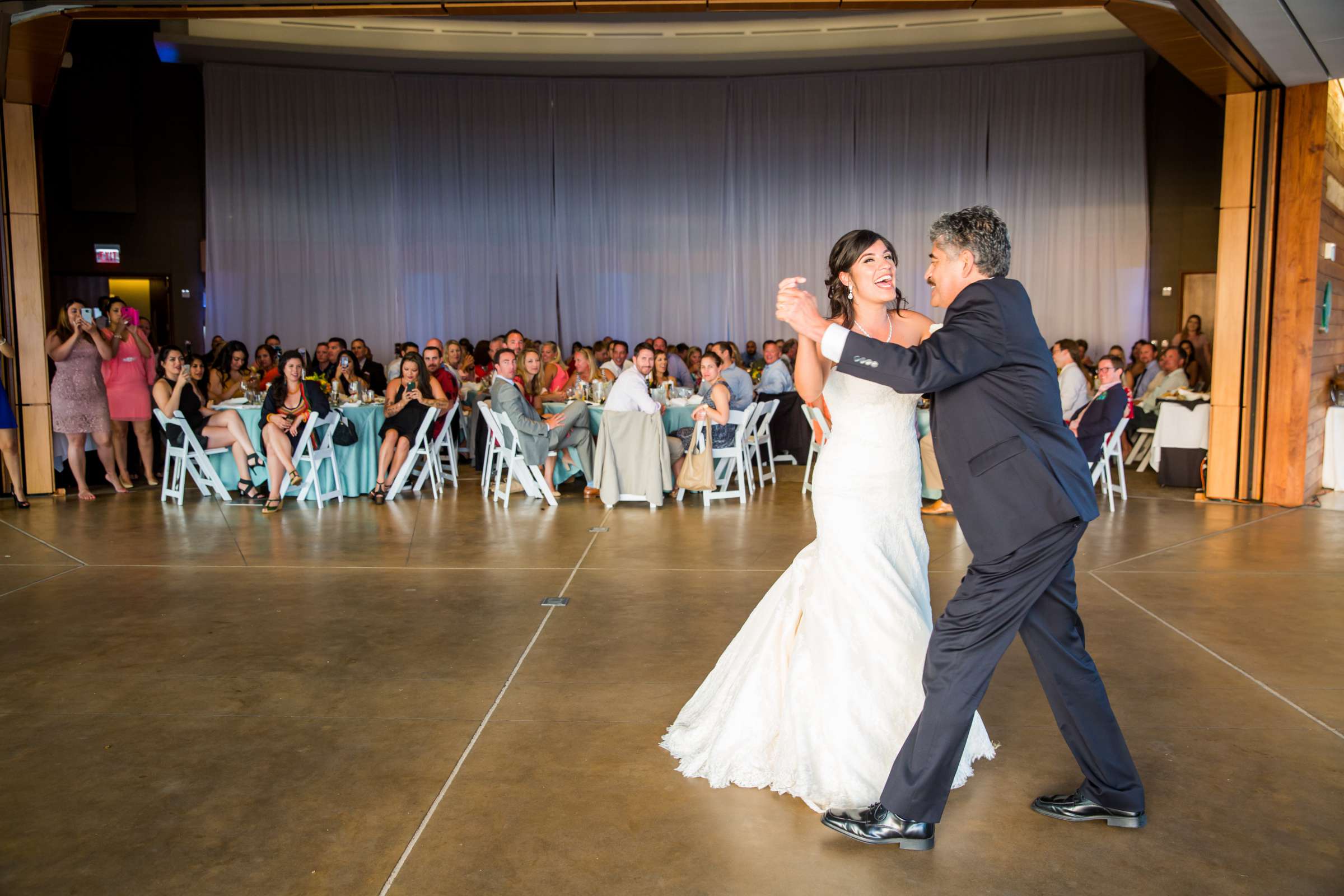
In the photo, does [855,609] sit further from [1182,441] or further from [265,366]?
[265,366]

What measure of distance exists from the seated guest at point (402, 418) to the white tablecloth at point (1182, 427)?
20.4 ft

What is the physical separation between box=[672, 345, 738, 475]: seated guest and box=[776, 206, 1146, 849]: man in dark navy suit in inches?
211

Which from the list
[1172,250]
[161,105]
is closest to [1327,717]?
[1172,250]

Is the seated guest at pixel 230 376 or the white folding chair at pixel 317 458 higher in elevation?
the seated guest at pixel 230 376

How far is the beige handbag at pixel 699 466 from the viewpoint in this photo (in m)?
7.96

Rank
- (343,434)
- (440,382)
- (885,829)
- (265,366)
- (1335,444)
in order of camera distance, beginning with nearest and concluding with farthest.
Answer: (885,829), (343,434), (1335,444), (440,382), (265,366)

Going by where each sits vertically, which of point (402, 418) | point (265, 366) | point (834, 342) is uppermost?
point (834, 342)

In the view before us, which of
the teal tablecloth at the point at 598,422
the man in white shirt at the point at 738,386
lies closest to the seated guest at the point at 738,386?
the man in white shirt at the point at 738,386

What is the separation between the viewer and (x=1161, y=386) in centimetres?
1045

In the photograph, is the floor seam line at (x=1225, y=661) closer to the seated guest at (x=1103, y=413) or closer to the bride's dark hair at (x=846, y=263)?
the bride's dark hair at (x=846, y=263)

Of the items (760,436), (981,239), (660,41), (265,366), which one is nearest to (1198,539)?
(760,436)

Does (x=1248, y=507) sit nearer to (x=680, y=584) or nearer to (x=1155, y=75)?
(x=680, y=584)

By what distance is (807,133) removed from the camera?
15.9 metres

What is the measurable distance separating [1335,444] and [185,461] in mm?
9365
